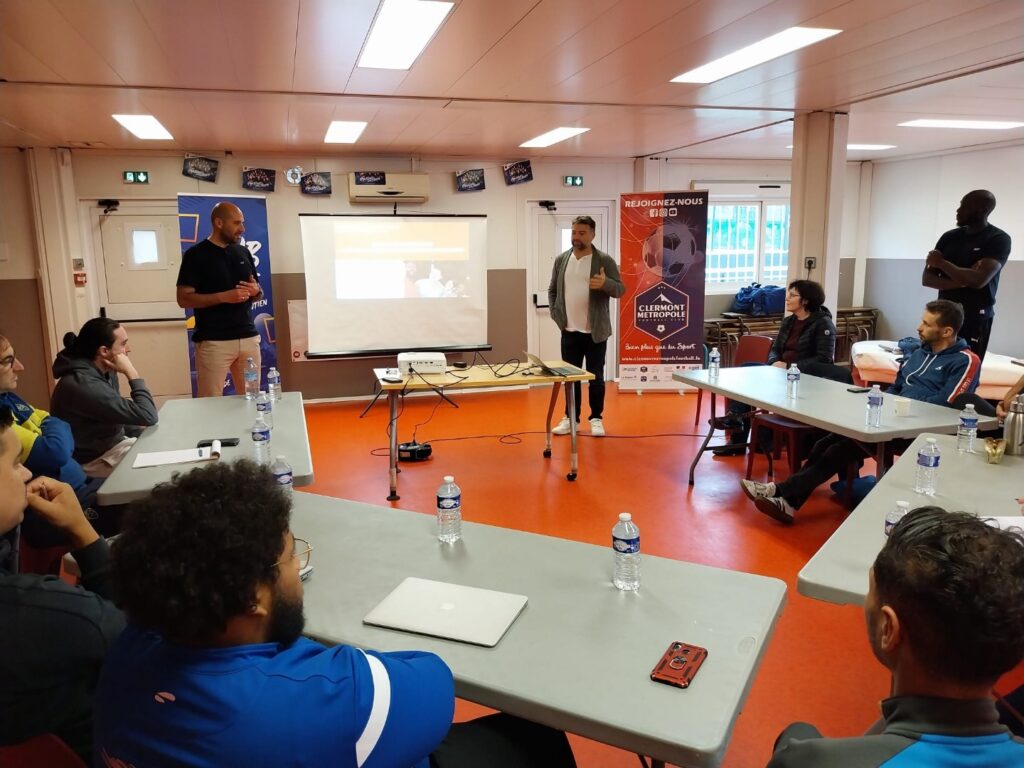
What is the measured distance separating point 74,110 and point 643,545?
14.8 feet

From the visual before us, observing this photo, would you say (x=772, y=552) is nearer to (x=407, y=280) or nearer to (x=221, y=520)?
(x=221, y=520)

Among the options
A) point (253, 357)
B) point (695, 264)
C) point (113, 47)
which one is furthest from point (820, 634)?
point (695, 264)

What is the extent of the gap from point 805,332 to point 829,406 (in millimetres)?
1216

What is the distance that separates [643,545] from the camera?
11.8 feet

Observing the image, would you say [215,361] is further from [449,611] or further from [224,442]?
[449,611]

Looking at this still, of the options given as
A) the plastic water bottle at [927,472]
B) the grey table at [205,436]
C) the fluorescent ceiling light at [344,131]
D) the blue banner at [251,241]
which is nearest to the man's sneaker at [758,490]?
the plastic water bottle at [927,472]

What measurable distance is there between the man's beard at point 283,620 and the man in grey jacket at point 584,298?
14.3 feet

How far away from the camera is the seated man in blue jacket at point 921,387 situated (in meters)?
3.61

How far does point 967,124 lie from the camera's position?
20.8ft

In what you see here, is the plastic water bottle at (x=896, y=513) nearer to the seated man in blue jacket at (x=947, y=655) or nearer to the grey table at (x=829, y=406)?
the seated man in blue jacket at (x=947, y=655)

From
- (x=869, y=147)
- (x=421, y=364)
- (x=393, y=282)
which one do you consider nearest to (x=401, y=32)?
(x=421, y=364)

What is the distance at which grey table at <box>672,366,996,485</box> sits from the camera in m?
3.15

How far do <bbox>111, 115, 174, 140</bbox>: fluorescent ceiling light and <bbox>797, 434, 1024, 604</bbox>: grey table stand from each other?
510 centimetres

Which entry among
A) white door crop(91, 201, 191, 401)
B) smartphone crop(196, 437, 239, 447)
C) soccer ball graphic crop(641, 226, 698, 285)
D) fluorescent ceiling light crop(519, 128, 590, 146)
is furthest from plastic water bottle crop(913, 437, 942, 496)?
white door crop(91, 201, 191, 401)
